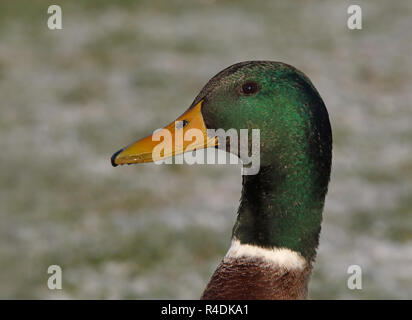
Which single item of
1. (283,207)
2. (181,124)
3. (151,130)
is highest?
(151,130)

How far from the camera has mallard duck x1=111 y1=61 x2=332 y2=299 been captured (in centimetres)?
202

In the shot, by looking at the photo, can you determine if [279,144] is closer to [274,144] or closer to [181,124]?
[274,144]

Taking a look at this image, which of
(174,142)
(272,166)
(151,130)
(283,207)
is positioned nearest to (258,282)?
(283,207)

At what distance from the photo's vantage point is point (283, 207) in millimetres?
2062

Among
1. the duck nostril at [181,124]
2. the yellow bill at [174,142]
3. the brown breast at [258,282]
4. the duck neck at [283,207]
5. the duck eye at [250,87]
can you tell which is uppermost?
the duck eye at [250,87]

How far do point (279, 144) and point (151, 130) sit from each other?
Answer: 3569mm

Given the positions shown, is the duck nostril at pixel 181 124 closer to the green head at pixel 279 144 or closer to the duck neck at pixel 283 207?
the green head at pixel 279 144

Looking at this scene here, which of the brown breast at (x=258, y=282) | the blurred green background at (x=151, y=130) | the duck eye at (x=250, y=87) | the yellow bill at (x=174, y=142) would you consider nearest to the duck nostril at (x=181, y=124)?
the yellow bill at (x=174, y=142)

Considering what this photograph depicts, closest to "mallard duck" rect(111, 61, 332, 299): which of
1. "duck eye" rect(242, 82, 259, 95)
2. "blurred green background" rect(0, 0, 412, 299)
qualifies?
"duck eye" rect(242, 82, 259, 95)

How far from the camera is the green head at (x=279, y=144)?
2.01m

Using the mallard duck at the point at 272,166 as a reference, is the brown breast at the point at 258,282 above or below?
below

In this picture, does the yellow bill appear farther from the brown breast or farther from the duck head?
the brown breast

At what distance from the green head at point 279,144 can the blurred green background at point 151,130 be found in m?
1.73

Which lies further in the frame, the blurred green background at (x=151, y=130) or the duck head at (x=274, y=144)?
the blurred green background at (x=151, y=130)
